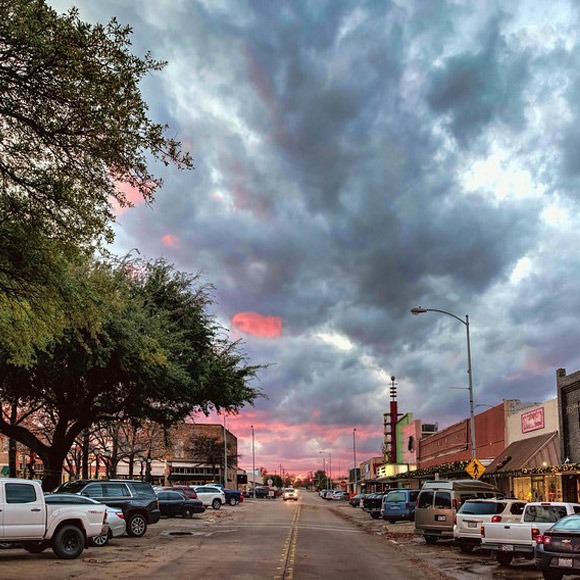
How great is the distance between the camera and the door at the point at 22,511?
1684 centimetres

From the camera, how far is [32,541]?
57.6 ft

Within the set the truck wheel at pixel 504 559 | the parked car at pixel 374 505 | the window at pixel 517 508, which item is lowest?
the parked car at pixel 374 505

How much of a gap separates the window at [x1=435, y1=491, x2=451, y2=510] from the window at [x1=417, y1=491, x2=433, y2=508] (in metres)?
0.26

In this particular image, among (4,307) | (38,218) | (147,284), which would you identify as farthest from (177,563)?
(147,284)

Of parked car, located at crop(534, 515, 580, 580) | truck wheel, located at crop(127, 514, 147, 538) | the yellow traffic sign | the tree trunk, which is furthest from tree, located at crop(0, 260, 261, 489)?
parked car, located at crop(534, 515, 580, 580)

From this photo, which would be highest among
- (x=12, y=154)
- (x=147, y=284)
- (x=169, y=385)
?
(x=147, y=284)

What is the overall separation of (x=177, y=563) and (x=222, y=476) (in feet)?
343

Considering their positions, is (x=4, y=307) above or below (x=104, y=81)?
below

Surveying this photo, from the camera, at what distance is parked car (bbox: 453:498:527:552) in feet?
65.6

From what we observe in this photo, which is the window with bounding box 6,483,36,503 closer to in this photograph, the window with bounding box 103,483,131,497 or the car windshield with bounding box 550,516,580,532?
the window with bounding box 103,483,131,497

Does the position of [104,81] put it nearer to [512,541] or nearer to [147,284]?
[512,541]

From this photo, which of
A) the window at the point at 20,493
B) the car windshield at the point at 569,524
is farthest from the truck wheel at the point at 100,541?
the car windshield at the point at 569,524

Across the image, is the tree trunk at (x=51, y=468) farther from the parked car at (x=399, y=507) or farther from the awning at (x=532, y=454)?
the awning at (x=532, y=454)

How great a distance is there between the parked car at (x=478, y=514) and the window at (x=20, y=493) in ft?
38.7
